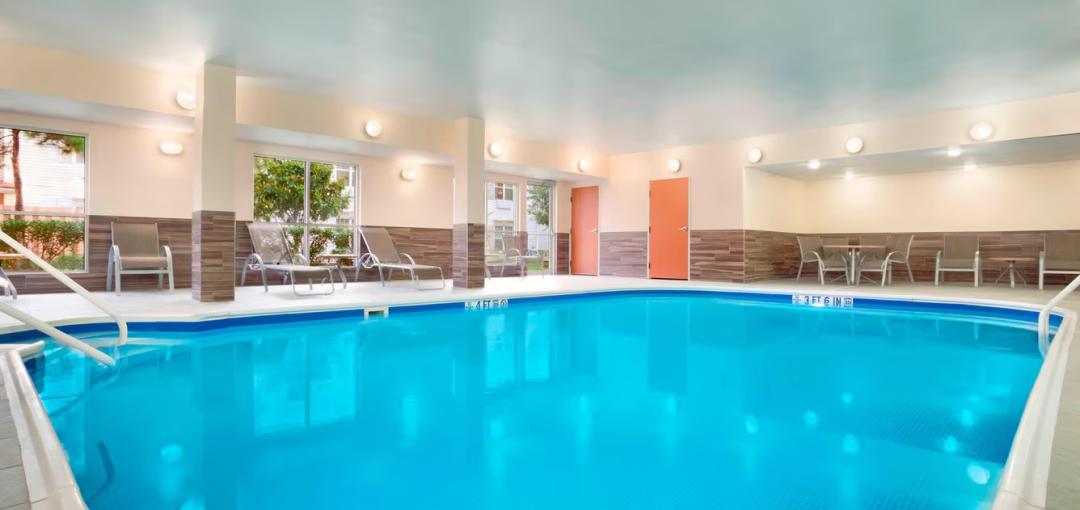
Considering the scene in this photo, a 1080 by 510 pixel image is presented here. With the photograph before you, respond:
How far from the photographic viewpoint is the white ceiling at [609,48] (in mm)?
4180

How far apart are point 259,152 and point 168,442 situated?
6.39 m

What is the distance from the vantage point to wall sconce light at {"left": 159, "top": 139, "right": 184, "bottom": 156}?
22.4ft

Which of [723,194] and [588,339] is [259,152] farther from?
[723,194]

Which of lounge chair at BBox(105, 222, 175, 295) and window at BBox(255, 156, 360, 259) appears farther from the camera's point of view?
window at BBox(255, 156, 360, 259)

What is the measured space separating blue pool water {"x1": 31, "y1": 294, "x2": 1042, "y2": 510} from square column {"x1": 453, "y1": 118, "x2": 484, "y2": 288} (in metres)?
3.14

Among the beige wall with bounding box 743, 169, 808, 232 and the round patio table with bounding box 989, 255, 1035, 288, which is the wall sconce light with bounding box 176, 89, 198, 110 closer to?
the beige wall with bounding box 743, 169, 808, 232

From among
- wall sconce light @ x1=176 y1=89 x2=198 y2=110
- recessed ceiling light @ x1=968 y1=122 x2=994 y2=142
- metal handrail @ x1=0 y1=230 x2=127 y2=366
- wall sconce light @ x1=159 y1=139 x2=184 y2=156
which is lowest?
metal handrail @ x1=0 y1=230 x2=127 y2=366

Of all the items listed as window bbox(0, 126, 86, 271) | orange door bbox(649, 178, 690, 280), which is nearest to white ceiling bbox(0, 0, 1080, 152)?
window bbox(0, 126, 86, 271)

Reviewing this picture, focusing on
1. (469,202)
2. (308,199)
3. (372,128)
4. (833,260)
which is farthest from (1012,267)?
(308,199)

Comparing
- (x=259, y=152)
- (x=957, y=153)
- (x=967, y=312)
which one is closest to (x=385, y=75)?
(x=259, y=152)

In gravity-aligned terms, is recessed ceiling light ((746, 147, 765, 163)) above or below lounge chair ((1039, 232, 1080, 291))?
above

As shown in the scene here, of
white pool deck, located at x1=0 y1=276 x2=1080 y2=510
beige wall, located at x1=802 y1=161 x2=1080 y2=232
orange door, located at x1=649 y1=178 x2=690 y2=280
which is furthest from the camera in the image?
orange door, located at x1=649 y1=178 x2=690 y2=280

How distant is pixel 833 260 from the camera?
377 inches

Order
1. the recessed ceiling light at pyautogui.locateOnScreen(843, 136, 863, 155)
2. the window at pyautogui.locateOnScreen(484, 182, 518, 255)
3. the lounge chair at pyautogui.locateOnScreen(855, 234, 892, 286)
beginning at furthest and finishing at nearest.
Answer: the window at pyautogui.locateOnScreen(484, 182, 518, 255), the lounge chair at pyautogui.locateOnScreen(855, 234, 892, 286), the recessed ceiling light at pyautogui.locateOnScreen(843, 136, 863, 155)
